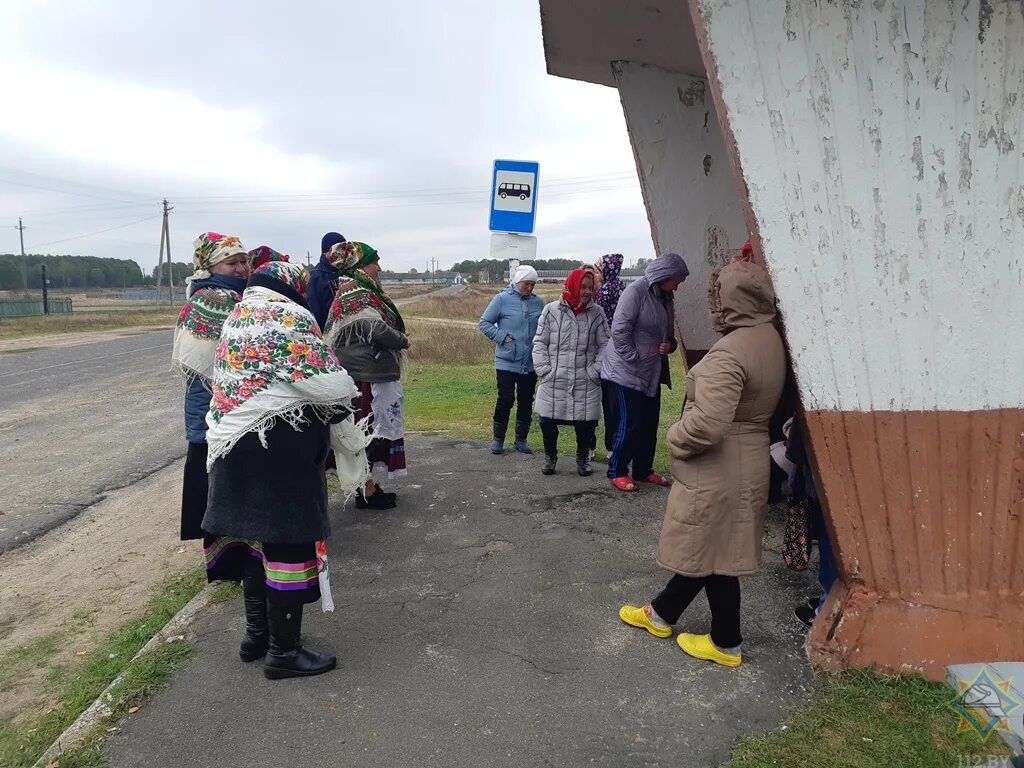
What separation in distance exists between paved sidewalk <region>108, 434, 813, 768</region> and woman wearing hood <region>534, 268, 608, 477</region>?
1.25m

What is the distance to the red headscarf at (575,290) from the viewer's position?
17.0ft

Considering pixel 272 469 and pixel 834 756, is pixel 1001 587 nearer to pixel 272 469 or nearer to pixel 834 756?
pixel 834 756

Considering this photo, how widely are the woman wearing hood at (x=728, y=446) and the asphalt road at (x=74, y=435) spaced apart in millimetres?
4491

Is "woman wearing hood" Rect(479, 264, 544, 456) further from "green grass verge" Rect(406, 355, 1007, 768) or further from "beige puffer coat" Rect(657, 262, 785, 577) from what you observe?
"green grass verge" Rect(406, 355, 1007, 768)

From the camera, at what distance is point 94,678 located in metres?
3.00

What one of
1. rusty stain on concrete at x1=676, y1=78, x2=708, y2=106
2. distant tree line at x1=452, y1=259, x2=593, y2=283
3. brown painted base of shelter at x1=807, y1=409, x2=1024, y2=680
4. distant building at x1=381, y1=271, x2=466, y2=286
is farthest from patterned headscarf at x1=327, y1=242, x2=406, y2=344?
distant building at x1=381, y1=271, x2=466, y2=286

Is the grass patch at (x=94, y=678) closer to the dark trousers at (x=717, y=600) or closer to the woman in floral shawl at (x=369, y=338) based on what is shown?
the woman in floral shawl at (x=369, y=338)

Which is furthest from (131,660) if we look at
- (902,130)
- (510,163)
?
(510,163)

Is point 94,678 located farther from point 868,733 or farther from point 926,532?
point 926,532

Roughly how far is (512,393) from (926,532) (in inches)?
152

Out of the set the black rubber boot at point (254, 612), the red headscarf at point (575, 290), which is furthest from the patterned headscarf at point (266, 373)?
the red headscarf at point (575, 290)

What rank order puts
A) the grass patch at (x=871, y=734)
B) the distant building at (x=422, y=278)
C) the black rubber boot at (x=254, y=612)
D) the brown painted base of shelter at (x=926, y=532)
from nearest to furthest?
the grass patch at (x=871, y=734) < the brown painted base of shelter at (x=926, y=532) < the black rubber boot at (x=254, y=612) < the distant building at (x=422, y=278)

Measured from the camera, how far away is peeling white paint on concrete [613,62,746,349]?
4.62m

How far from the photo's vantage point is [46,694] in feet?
9.64
